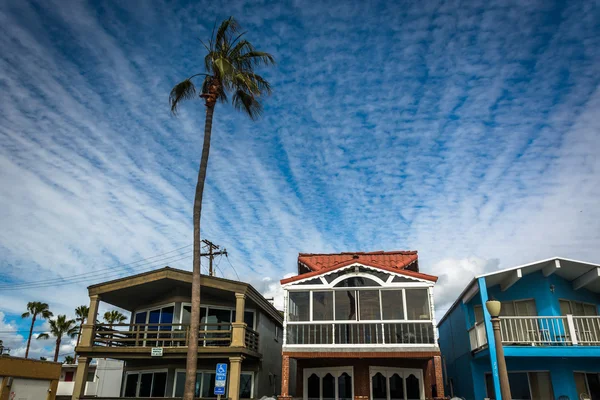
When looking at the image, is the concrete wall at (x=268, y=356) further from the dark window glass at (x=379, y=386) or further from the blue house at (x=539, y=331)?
the blue house at (x=539, y=331)

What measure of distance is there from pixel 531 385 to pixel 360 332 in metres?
6.96

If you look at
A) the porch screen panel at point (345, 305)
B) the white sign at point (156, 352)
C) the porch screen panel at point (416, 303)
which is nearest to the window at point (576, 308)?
the porch screen panel at point (416, 303)

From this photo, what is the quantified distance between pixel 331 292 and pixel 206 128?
29.3ft

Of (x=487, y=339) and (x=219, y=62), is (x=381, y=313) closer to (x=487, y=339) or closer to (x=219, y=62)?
(x=487, y=339)

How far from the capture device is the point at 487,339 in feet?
57.6

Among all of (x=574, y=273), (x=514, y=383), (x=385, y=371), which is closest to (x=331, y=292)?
(x=385, y=371)

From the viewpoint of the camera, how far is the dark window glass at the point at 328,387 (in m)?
21.7

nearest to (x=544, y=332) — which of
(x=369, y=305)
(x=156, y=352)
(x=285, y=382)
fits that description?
(x=369, y=305)

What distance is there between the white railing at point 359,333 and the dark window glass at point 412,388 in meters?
3.05

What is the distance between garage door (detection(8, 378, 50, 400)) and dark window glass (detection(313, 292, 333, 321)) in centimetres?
1448

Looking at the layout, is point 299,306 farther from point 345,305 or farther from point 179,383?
point 179,383

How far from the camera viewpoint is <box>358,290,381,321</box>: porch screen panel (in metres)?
20.7

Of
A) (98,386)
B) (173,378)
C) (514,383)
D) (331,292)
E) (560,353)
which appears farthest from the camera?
(98,386)


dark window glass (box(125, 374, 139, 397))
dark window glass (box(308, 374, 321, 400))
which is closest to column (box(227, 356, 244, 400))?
dark window glass (box(308, 374, 321, 400))
